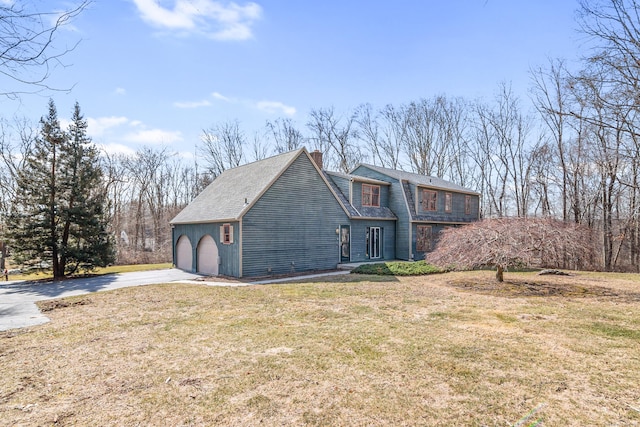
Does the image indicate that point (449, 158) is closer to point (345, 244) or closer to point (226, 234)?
point (345, 244)

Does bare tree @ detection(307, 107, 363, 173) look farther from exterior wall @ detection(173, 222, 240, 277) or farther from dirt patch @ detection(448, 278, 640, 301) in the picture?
dirt patch @ detection(448, 278, 640, 301)

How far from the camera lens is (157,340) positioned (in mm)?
6008

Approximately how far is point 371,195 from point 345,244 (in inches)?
145

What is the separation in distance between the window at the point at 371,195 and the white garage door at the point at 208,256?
868cm

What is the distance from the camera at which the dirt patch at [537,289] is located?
1034cm

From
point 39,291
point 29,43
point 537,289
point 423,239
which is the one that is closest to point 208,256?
point 39,291

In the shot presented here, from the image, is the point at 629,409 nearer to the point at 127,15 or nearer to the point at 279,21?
the point at 279,21

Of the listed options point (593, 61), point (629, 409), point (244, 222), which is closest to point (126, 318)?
point (244, 222)

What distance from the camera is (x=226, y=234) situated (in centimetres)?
1450

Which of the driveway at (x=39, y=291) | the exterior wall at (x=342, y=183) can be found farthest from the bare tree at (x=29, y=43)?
the exterior wall at (x=342, y=183)

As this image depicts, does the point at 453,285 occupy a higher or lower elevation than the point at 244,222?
lower

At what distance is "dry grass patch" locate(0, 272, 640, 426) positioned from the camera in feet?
11.7

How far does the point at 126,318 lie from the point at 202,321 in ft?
6.09

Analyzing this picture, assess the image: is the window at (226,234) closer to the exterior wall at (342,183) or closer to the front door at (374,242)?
the exterior wall at (342,183)
